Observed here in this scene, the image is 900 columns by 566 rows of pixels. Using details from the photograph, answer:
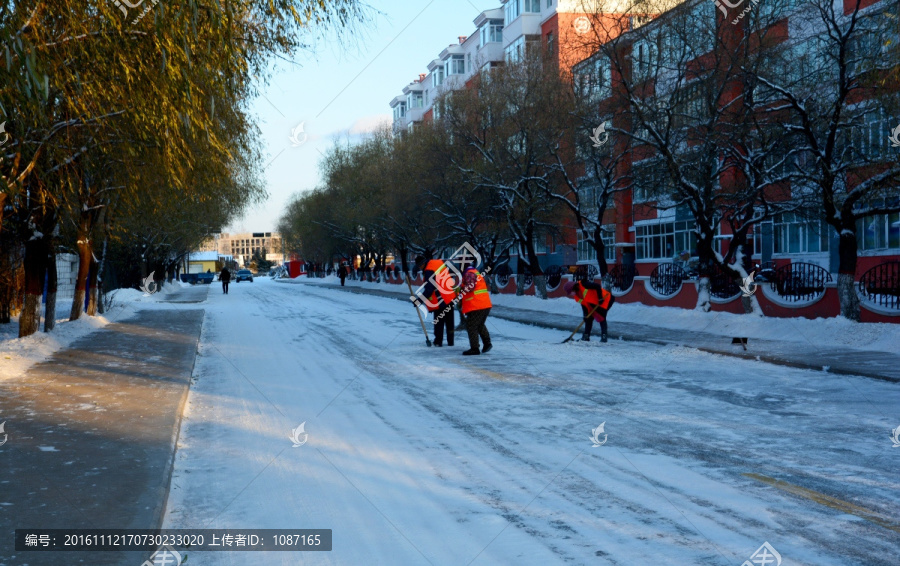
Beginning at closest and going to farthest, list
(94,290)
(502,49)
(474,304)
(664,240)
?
1. (474,304)
2. (94,290)
3. (664,240)
4. (502,49)

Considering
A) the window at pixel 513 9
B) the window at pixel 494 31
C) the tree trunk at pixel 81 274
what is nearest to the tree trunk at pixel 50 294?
the tree trunk at pixel 81 274

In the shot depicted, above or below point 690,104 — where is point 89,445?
below

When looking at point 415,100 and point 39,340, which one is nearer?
point 39,340

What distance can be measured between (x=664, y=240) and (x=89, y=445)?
35000mm

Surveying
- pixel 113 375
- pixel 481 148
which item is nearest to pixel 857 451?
pixel 113 375

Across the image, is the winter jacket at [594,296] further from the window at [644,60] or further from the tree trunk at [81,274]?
the tree trunk at [81,274]

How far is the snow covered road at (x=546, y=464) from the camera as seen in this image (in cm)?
509

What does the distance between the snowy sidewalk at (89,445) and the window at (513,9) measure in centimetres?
4208

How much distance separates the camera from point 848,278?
1747cm

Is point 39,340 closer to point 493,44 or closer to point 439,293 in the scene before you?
point 439,293

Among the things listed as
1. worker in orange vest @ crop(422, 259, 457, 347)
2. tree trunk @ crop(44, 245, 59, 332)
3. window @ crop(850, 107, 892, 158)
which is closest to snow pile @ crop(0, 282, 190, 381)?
tree trunk @ crop(44, 245, 59, 332)

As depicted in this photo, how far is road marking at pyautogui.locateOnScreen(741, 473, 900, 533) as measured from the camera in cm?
533

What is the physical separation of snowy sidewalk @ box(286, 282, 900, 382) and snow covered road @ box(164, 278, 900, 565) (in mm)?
588

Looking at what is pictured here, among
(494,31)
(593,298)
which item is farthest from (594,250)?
(593,298)
